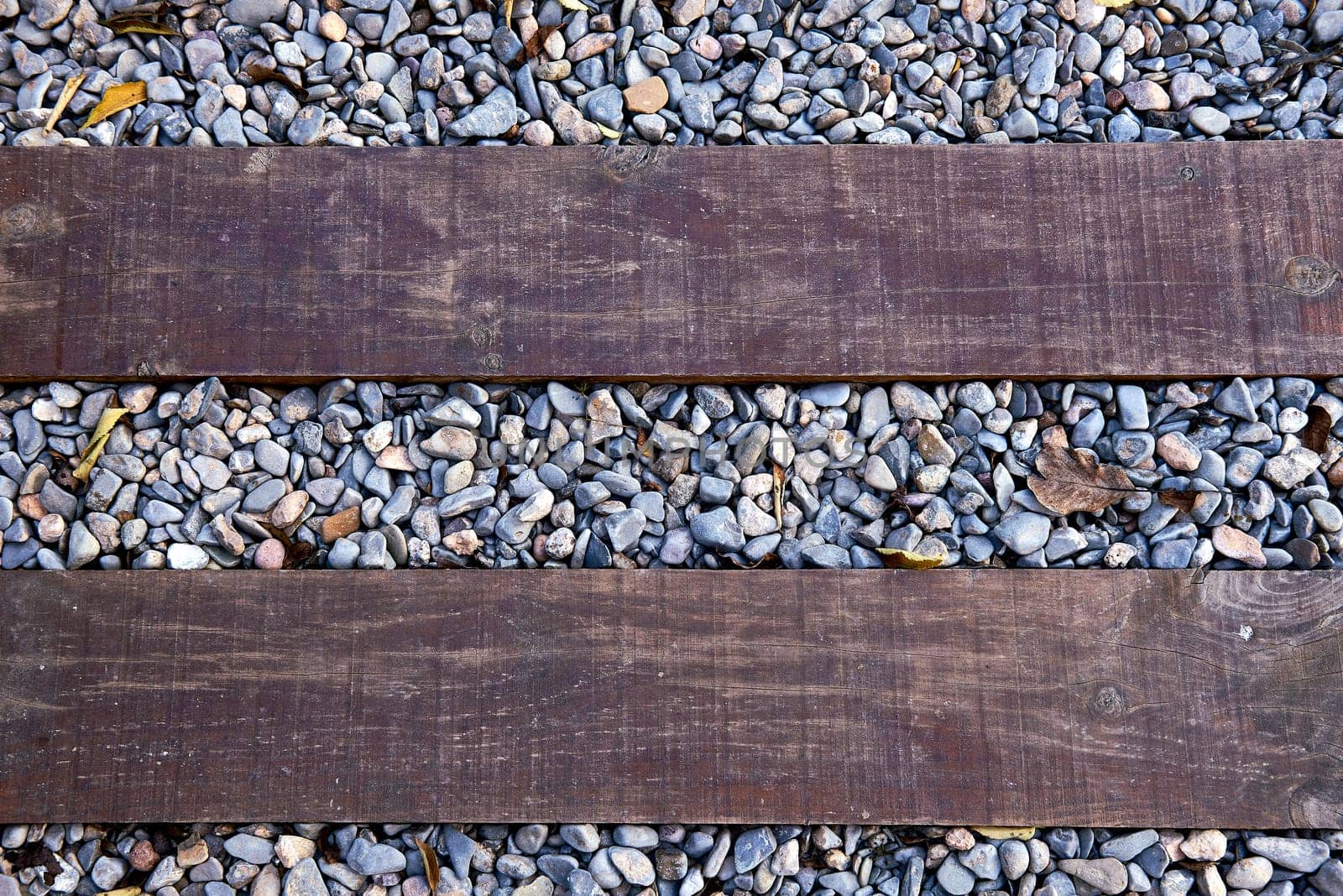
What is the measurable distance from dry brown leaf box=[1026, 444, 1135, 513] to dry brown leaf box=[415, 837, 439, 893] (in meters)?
1.23

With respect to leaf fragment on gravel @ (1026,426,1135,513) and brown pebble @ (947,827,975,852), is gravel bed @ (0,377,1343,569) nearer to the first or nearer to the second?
leaf fragment on gravel @ (1026,426,1135,513)

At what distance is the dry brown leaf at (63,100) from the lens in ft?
5.87

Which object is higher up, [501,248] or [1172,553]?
[501,248]

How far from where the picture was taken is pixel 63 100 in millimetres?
1798

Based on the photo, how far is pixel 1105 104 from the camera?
184 cm

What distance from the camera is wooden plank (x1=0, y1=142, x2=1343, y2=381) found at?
1.69m

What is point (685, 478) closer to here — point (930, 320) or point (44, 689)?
point (930, 320)

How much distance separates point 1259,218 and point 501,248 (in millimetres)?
1420

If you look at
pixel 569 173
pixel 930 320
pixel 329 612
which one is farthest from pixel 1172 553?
pixel 329 612

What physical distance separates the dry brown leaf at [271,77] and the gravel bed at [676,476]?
598mm

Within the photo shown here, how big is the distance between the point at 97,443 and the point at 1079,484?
1.77 metres

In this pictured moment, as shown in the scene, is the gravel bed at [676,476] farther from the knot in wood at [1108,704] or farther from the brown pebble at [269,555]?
the knot in wood at [1108,704]

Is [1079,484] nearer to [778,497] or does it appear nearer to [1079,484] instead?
[1079,484]

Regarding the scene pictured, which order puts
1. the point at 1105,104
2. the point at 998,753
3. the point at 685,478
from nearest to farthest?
the point at 998,753 → the point at 685,478 → the point at 1105,104
